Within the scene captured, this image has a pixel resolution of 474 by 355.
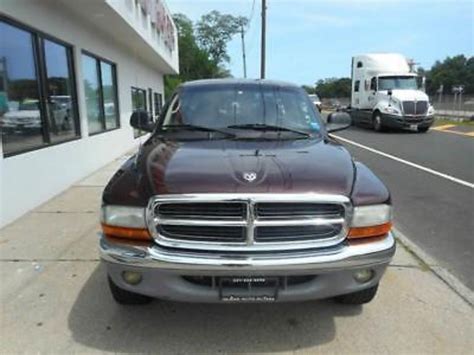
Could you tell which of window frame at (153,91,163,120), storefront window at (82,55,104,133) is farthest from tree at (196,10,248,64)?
storefront window at (82,55,104,133)

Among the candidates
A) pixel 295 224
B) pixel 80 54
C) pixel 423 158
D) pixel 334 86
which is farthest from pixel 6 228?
pixel 334 86

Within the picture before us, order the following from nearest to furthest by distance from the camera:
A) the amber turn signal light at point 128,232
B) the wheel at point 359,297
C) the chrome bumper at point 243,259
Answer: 1. the chrome bumper at point 243,259
2. the amber turn signal light at point 128,232
3. the wheel at point 359,297

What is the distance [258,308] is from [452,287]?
175 cm

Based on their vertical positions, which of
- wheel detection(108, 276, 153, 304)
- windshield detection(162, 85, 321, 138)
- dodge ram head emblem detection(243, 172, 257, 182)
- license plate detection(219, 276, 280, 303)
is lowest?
wheel detection(108, 276, 153, 304)

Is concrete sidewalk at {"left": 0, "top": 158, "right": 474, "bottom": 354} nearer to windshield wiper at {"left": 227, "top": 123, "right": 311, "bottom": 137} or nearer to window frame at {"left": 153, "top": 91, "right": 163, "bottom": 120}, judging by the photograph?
windshield wiper at {"left": 227, "top": 123, "right": 311, "bottom": 137}

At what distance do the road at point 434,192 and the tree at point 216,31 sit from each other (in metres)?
57.8

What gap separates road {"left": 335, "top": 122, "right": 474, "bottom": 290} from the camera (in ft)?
16.3

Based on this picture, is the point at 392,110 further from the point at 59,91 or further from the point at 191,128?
the point at 191,128

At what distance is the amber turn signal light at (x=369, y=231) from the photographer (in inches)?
113

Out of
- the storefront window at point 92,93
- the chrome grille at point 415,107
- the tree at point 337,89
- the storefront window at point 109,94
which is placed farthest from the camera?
the tree at point 337,89

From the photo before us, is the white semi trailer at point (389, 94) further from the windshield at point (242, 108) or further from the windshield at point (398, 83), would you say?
the windshield at point (242, 108)

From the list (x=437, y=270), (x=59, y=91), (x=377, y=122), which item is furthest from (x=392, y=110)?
(x=437, y=270)

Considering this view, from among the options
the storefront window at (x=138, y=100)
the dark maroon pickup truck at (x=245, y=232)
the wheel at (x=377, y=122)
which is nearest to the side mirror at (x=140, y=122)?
the dark maroon pickup truck at (x=245, y=232)

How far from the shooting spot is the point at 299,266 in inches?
107
